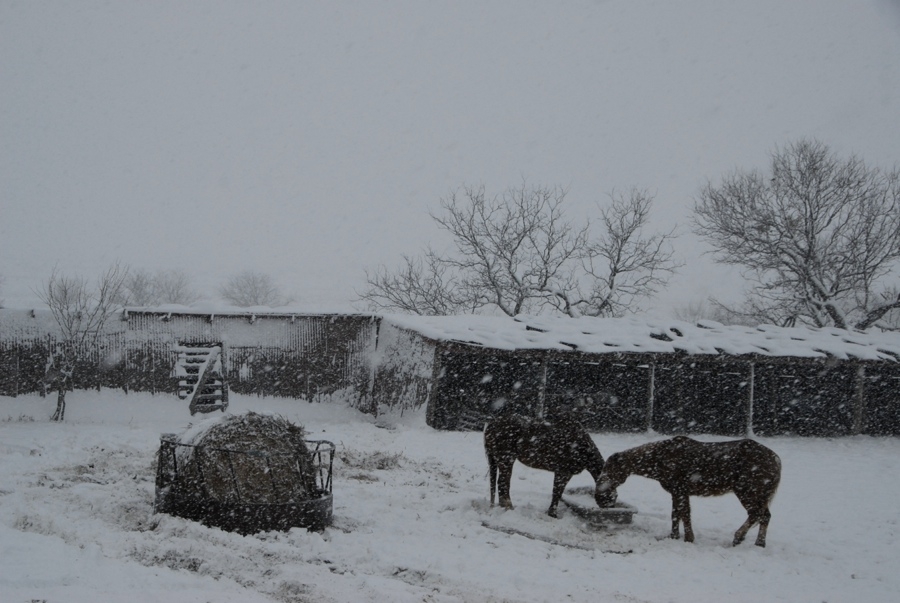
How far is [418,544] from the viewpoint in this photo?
24.5 feet

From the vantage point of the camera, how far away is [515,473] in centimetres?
1214

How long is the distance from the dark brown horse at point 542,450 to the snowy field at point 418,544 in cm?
51

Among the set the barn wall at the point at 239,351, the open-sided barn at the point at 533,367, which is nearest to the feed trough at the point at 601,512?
the open-sided barn at the point at 533,367

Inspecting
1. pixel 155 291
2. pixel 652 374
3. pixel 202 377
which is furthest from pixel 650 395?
pixel 155 291

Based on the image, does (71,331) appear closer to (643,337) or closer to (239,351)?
(239,351)

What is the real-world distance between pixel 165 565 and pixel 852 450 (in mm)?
18557

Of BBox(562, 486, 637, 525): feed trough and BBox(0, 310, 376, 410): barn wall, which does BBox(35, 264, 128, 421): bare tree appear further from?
BBox(562, 486, 637, 525): feed trough

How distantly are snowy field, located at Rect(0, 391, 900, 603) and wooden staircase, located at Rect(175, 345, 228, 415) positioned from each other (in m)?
5.25

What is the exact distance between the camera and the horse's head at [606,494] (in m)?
→ 8.84

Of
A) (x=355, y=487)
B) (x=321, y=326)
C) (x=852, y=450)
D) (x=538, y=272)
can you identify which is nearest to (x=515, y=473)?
(x=355, y=487)

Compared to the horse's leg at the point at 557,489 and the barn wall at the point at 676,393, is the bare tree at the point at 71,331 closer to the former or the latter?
the barn wall at the point at 676,393

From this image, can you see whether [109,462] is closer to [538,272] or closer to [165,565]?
[165,565]

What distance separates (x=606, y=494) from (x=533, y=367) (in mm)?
9875

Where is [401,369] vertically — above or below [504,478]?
above
